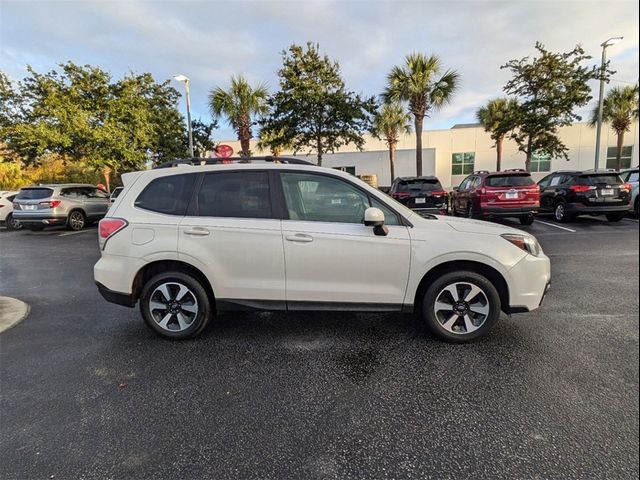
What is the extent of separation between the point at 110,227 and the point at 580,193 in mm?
11355

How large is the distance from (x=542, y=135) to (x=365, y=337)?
17060mm

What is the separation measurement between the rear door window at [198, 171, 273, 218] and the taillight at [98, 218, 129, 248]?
84 cm

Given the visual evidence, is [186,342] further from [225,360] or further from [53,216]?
[53,216]

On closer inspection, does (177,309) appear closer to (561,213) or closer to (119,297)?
(119,297)

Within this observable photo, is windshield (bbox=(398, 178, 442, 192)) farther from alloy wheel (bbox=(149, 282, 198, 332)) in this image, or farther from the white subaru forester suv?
alloy wheel (bbox=(149, 282, 198, 332))

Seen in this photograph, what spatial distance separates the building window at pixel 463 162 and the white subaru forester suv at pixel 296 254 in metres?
27.9

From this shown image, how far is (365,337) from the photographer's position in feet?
13.0

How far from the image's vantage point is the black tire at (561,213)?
11.5m

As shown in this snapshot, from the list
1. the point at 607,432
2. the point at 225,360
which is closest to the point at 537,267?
the point at 607,432

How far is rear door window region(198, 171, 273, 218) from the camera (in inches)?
150

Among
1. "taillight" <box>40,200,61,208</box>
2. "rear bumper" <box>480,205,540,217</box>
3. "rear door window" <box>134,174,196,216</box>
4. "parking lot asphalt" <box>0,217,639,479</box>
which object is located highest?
"rear door window" <box>134,174,196,216</box>

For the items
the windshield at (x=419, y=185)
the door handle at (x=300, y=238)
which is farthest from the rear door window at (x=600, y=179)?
the door handle at (x=300, y=238)

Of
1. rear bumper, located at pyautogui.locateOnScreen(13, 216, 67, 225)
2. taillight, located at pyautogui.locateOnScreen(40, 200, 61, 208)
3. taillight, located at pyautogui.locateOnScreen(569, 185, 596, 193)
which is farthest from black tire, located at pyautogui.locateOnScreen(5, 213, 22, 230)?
taillight, located at pyautogui.locateOnScreen(569, 185, 596, 193)

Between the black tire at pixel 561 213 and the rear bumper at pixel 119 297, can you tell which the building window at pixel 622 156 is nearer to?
the black tire at pixel 561 213
